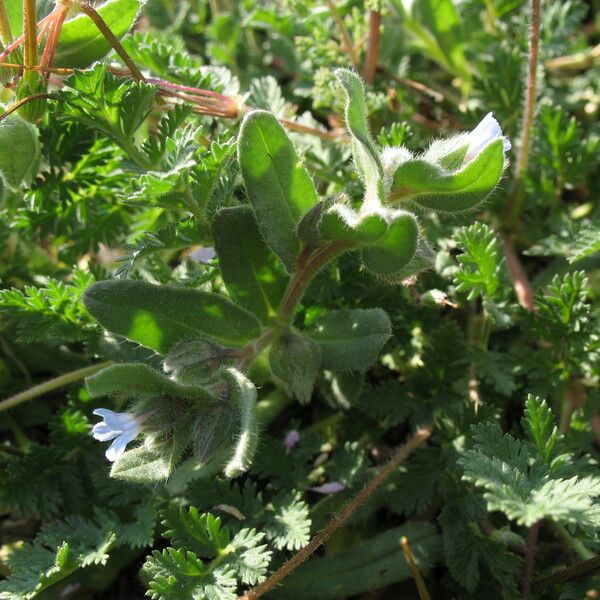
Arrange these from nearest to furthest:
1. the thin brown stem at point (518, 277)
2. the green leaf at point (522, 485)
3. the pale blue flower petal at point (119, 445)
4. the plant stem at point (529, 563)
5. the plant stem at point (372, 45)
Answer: the green leaf at point (522, 485)
the pale blue flower petal at point (119, 445)
the plant stem at point (529, 563)
the thin brown stem at point (518, 277)
the plant stem at point (372, 45)

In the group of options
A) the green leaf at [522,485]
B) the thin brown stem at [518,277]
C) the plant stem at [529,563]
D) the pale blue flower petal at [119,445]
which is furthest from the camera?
the thin brown stem at [518,277]

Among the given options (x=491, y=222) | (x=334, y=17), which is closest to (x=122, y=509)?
(x=491, y=222)

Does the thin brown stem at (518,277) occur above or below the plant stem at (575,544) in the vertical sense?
above

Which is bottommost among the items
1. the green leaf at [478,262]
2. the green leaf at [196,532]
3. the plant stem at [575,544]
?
the plant stem at [575,544]

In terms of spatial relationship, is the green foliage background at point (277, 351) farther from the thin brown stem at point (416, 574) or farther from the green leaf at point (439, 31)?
the green leaf at point (439, 31)

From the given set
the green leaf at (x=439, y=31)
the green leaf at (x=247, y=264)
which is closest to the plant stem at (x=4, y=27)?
the green leaf at (x=247, y=264)

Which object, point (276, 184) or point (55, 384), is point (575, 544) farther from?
point (55, 384)

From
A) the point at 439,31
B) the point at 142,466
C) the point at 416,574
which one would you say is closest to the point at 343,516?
the point at 416,574
